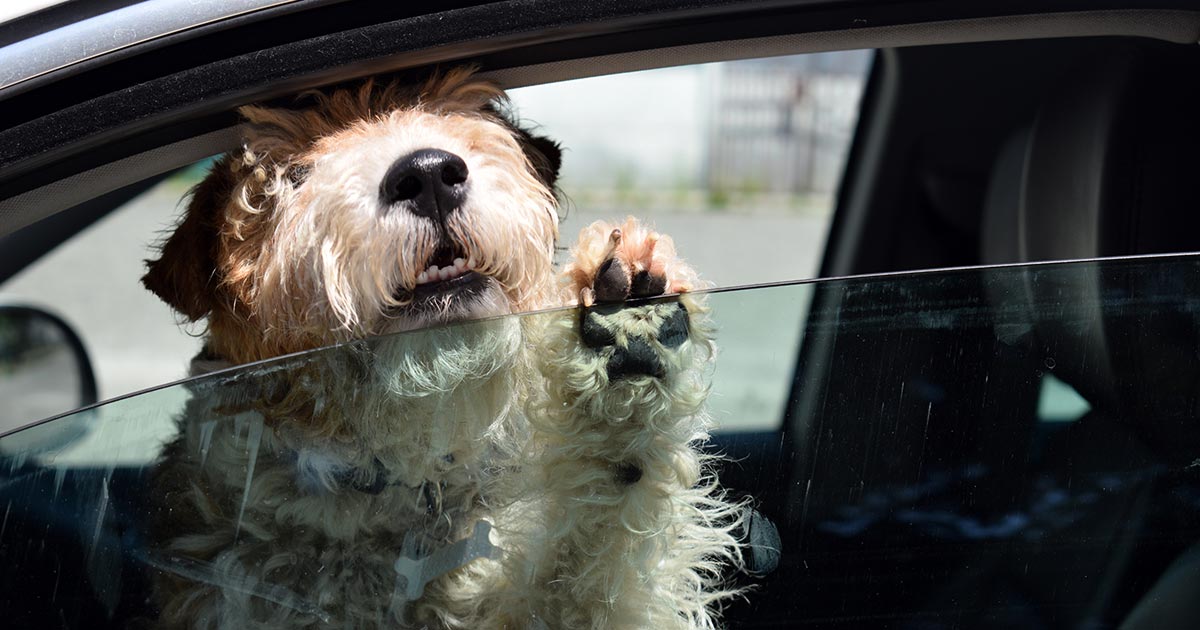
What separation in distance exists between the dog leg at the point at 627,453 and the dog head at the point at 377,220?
0.69 feet

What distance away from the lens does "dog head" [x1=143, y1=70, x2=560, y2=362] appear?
1.85 metres

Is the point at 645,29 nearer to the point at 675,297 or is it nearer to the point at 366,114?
the point at 675,297

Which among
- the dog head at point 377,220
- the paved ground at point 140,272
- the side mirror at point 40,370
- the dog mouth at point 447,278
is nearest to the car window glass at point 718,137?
the paved ground at point 140,272

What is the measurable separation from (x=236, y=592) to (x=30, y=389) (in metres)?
2.30

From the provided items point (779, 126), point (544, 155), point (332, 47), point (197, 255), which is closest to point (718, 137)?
point (779, 126)

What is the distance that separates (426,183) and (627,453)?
0.56m

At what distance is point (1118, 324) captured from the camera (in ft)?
4.51

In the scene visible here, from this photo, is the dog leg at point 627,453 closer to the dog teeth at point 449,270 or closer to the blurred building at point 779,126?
the dog teeth at point 449,270

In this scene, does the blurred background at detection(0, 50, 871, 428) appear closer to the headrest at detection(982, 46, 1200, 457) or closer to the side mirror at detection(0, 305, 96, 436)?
the side mirror at detection(0, 305, 96, 436)

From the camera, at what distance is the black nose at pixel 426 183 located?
6.04 feet

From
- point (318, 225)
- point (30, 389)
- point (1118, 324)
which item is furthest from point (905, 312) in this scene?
point (30, 389)

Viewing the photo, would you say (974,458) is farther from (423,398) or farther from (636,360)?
(423,398)

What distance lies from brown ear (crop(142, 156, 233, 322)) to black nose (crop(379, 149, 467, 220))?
48cm

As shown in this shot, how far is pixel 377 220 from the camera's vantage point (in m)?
1.84
